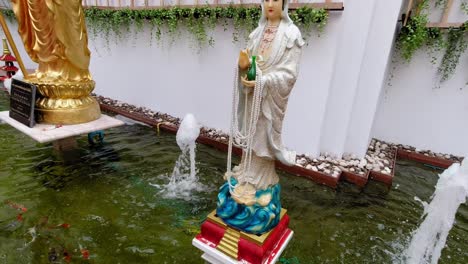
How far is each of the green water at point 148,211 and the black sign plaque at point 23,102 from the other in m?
0.76

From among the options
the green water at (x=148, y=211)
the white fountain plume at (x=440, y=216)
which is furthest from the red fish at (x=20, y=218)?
the white fountain plume at (x=440, y=216)

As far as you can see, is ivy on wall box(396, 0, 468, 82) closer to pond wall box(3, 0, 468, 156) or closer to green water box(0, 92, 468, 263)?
pond wall box(3, 0, 468, 156)

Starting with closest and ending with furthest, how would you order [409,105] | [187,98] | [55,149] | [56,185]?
1. [56,185]
2. [55,149]
3. [409,105]
4. [187,98]

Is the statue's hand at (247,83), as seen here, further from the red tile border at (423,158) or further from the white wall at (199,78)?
the red tile border at (423,158)

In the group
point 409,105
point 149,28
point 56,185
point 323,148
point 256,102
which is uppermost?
point 149,28

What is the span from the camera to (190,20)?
499 centimetres

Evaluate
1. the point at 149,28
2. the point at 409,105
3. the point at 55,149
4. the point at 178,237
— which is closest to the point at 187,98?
the point at 149,28

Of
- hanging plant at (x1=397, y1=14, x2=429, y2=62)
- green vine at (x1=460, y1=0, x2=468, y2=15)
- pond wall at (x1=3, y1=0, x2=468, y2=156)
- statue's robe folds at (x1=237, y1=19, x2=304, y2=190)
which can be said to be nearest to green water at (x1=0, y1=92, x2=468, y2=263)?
pond wall at (x1=3, y1=0, x2=468, y2=156)

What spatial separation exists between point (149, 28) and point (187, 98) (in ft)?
5.69

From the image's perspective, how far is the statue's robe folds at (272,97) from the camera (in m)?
1.82

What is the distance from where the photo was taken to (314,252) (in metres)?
2.66

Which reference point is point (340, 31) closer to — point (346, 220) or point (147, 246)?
point (346, 220)

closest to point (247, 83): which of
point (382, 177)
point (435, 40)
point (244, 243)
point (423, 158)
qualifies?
point (244, 243)

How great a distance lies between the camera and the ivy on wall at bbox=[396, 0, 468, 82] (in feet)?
14.1
